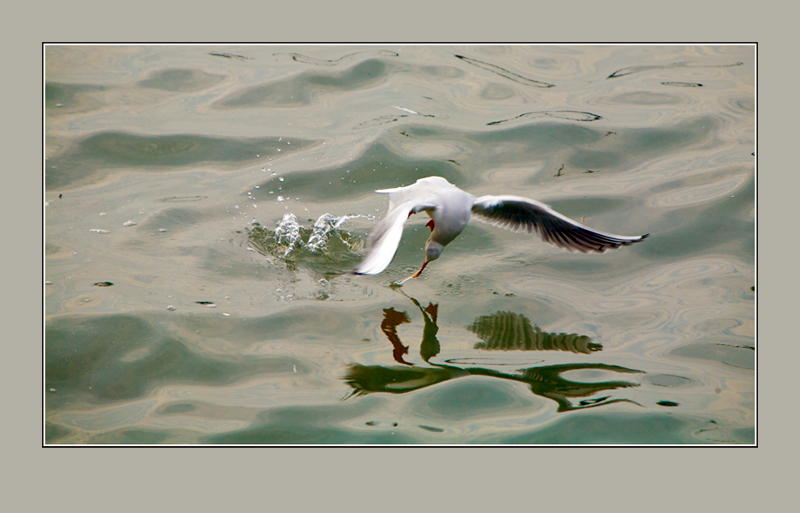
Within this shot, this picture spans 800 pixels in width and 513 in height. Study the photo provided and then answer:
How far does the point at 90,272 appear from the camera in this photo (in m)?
5.03

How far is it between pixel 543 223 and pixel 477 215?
21.7 inches

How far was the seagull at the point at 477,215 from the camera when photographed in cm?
460

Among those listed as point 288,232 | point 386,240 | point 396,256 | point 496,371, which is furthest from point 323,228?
point 496,371

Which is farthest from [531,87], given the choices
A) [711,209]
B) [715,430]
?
[715,430]

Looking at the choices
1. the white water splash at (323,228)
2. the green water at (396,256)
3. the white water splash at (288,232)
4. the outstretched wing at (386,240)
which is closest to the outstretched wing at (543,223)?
the green water at (396,256)

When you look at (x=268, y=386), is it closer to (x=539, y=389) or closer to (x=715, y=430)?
(x=539, y=389)

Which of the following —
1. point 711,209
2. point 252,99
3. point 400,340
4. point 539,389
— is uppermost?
point 252,99

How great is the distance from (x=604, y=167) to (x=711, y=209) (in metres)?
1.15

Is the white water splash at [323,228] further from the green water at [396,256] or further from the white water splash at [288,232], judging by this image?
the white water splash at [288,232]

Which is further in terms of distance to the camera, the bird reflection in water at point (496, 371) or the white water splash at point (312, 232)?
the white water splash at point (312, 232)

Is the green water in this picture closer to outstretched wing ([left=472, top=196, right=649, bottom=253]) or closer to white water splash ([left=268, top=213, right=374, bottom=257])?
white water splash ([left=268, top=213, right=374, bottom=257])

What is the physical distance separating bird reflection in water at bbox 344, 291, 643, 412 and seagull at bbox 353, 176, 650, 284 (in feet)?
2.10

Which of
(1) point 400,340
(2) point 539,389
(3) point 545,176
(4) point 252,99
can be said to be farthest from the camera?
(4) point 252,99

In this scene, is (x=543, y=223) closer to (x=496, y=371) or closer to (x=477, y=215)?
(x=477, y=215)
